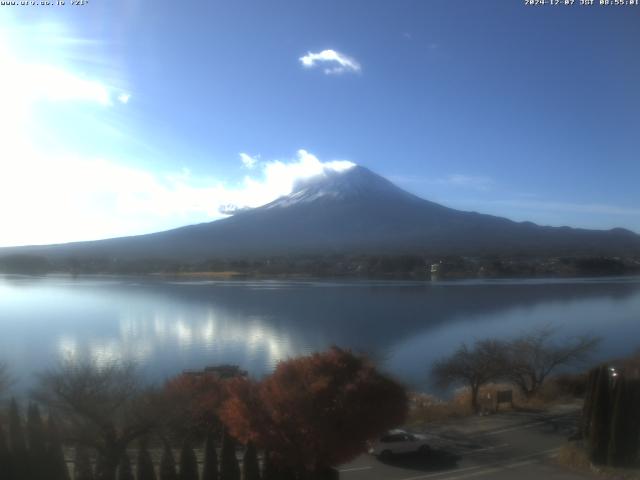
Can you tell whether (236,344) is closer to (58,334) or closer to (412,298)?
(58,334)

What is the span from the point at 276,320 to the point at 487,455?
541 inches

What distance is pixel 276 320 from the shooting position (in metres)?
20.2

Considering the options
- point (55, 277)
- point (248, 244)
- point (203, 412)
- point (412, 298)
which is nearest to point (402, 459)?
point (203, 412)

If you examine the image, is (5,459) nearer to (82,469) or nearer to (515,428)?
(82,469)

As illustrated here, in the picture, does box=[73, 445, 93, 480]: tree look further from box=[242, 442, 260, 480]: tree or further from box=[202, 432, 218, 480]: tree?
box=[242, 442, 260, 480]: tree

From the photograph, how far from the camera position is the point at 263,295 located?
29109 millimetres

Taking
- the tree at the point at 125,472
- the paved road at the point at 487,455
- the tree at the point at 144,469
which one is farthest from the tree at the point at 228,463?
the paved road at the point at 487,455

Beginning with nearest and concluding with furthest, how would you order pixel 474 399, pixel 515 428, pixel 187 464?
pixel 187 464 < pixel 515 428 < pixel 474 399

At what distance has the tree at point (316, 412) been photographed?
5316mm

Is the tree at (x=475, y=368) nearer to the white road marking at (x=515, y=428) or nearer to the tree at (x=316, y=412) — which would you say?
the white road marking at (x=515, y=428)

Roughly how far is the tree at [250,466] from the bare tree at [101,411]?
3.29 ft

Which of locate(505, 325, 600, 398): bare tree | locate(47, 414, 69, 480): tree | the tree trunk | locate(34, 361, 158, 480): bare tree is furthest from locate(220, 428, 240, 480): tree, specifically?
locate(505, 325, 600, 398): bare tree

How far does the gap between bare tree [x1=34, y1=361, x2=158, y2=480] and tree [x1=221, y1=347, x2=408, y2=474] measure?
0.83m

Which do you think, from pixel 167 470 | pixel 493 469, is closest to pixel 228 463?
pixel 167 470
